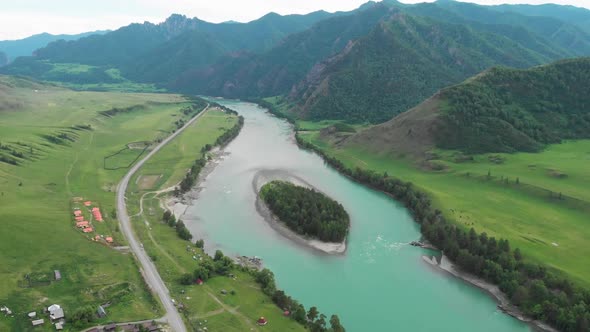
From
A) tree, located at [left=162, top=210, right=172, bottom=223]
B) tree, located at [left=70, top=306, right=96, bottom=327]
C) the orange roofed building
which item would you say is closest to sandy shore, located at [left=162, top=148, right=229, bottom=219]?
tree, located at [left=162, top=210, right=172, bottom=223]

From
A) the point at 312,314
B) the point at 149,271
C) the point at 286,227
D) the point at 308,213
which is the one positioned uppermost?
the point at 308,213

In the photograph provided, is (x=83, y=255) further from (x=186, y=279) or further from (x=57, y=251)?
(x=186, y=279)

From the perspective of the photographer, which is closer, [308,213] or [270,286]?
[270,286]

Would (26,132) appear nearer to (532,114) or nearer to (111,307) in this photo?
(111,307)

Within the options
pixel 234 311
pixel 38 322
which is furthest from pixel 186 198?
pixel 38 322

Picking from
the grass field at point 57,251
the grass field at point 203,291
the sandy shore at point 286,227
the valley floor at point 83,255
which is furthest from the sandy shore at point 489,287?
the grass field at point 57,251
